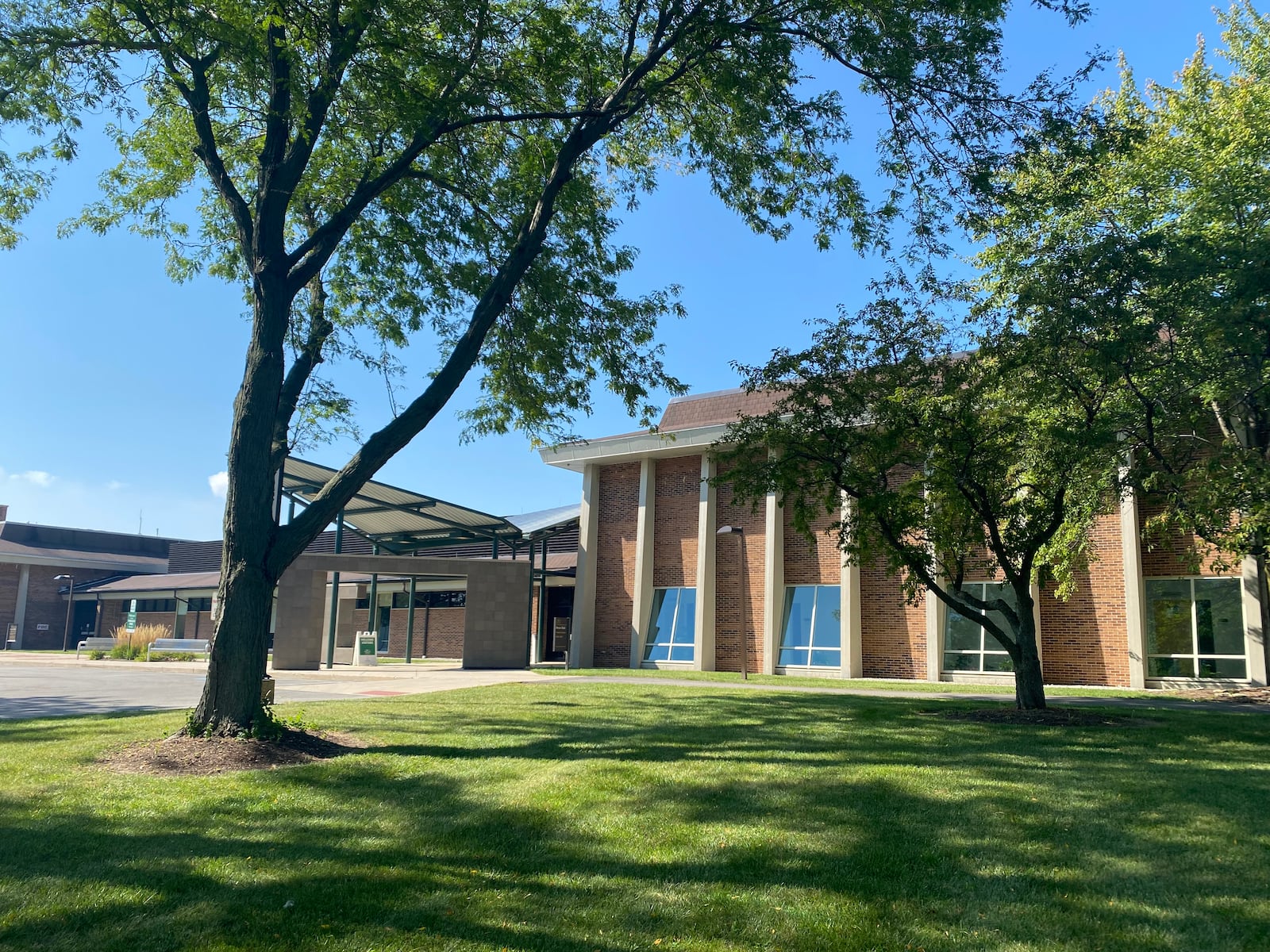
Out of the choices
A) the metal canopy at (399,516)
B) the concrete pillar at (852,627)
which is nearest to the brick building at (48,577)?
the metal canopy at (399,516)

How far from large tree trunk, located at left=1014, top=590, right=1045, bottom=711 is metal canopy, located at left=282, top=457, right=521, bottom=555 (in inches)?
695

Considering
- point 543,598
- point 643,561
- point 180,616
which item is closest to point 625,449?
point 643,561

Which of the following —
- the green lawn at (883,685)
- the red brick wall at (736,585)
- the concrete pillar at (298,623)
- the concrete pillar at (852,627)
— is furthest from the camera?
the red brick wall at (736,585)

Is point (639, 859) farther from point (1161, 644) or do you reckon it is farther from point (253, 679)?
point (1161, 644)

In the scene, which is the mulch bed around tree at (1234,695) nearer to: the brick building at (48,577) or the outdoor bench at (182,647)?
the outdoor bench at (182,647)

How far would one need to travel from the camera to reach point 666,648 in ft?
92.6

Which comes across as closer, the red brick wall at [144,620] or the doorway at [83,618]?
the red brick wall at [144,620]

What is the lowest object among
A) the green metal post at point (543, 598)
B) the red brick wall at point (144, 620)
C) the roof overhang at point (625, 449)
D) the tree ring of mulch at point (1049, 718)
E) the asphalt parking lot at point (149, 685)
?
the asphalt parking lot at point (149, 685)

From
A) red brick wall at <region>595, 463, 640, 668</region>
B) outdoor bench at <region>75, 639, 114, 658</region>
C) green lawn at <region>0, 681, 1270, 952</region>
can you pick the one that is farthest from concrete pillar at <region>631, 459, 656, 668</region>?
outdoor bench at <region>75, 639, 114, 658</region>

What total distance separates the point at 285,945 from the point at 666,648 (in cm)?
Answer: 2456

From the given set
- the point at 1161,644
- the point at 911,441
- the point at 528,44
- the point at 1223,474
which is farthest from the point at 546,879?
the point at 1161,644

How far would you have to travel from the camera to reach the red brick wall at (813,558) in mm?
25922

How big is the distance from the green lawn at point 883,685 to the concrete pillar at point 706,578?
2.51 ft

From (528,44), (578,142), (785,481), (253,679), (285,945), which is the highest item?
(528,44)
